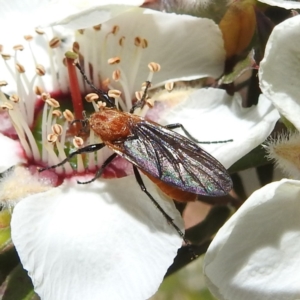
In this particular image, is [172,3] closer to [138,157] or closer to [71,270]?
[138,157]

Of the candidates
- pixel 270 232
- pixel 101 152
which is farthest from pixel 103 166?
pixel 270 232

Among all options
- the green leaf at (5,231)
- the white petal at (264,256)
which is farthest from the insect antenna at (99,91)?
the white petal at (264,256)

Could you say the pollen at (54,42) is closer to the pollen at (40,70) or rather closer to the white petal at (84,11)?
the pollen at (40,70)

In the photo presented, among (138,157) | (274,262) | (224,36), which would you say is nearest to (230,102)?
(224,36)

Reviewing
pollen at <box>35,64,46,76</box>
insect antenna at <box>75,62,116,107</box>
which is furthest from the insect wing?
pollen at <box>35,64,46,76</box>

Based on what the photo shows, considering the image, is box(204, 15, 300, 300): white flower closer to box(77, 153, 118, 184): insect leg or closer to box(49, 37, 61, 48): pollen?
box(77, 153, 118, 184): insect leg

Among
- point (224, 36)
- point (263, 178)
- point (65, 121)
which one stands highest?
point (224, 36)
